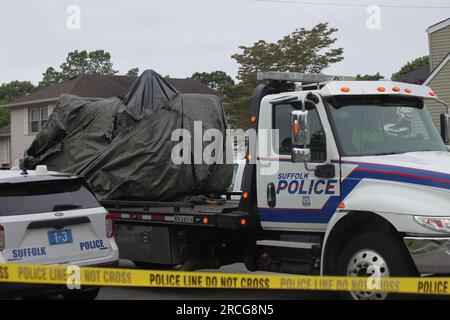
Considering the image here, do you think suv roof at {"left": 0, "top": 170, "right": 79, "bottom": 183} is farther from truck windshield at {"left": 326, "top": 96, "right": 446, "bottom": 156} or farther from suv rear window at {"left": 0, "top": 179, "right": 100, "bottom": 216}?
truck windshield at {"left": 326, "top": 96, "right": 446, "bottom": 156}

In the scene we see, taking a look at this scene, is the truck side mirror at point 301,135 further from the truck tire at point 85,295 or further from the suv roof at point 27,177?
the truck tire at point 85,295

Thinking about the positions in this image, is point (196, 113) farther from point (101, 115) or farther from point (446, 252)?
point (446, 252)

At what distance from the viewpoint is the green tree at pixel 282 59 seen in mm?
30078

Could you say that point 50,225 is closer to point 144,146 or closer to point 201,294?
point 144,146

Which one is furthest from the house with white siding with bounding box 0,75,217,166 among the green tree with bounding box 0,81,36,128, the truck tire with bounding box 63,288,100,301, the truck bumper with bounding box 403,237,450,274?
the green tree with bounding box 0,81,36,128

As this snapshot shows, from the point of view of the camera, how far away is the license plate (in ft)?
23.5

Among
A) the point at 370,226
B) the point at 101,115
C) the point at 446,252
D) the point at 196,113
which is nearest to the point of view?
the point at 446,252

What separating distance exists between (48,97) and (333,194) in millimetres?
31264

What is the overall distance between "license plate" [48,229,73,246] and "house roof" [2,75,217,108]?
28.1 m

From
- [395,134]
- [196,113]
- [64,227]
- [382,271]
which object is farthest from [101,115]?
[382,271]

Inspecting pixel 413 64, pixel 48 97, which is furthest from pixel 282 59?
pixel 413 64

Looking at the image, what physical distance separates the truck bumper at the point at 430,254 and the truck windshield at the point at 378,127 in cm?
129

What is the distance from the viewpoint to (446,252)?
19.5 feet
